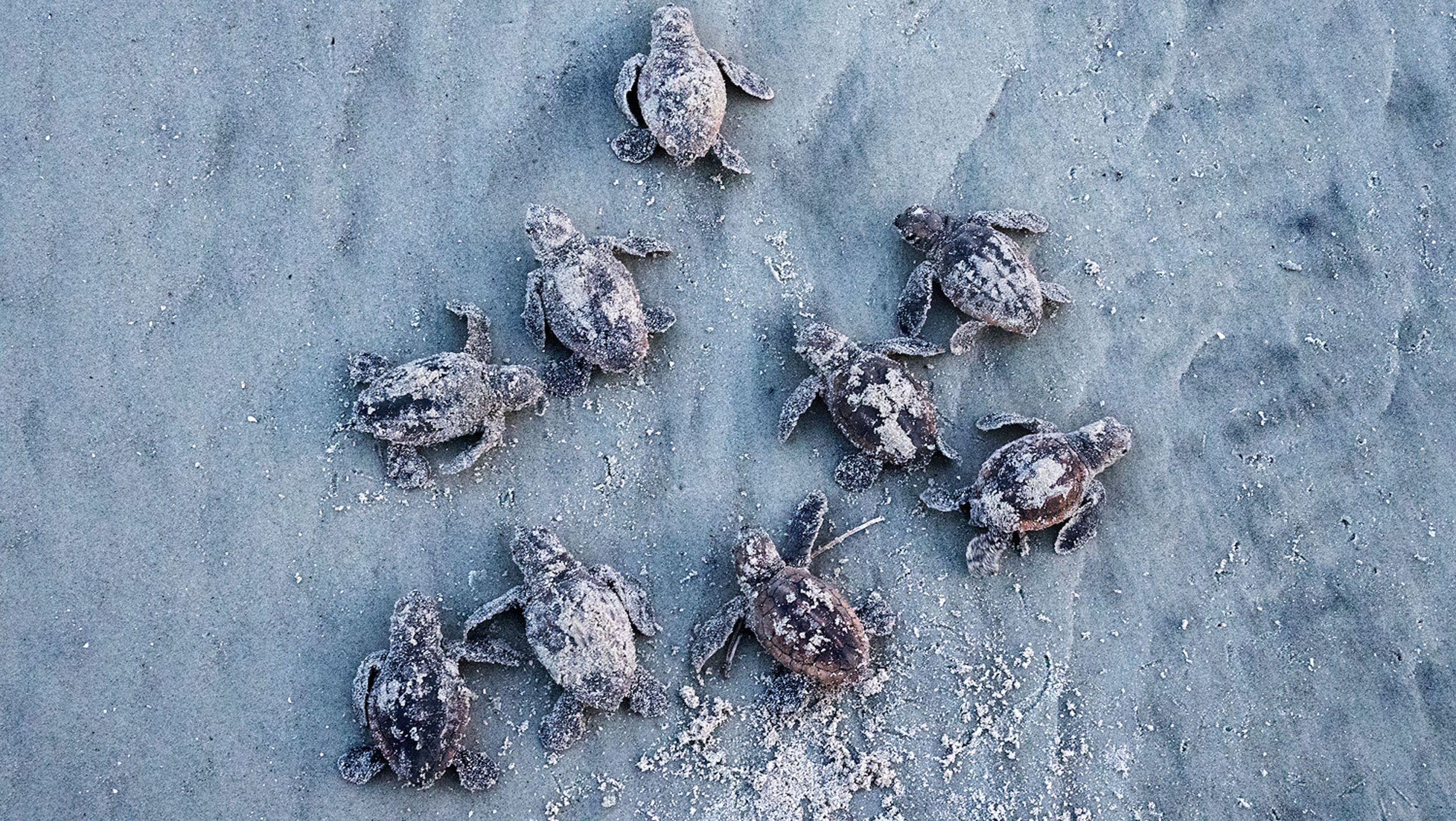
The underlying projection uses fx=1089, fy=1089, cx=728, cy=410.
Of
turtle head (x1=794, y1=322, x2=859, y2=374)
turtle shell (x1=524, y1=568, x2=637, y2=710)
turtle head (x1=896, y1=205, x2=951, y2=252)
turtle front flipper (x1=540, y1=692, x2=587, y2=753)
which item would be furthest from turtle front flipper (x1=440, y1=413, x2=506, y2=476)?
turtle head (x1=896, y1=205, x2=951, y2=252)

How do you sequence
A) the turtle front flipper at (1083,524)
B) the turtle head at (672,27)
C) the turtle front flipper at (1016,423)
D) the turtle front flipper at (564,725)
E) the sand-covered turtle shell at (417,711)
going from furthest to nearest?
the turtle head at (672,27)
the turtle front flipper at (1016,423)
the turtle front flipper at (1083,524)
the turtle front flipper at (564,725)
the sand-covered turtle shell at (417,711)

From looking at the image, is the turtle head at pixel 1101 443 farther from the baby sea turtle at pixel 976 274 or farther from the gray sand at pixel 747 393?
the baby sea turtle at pixel 976 274

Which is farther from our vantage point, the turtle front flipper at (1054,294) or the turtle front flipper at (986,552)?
the turtle front flipper at (1054,294)

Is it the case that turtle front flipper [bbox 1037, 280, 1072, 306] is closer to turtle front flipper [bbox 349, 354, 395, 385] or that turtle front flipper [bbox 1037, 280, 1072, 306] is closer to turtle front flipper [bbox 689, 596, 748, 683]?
turtle front flipper [bbox 689, 596, 748, 683]

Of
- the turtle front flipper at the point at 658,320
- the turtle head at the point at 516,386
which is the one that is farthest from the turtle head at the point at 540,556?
the turtle front flipper at the point at 658,320

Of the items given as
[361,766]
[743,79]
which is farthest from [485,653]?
[743,79]

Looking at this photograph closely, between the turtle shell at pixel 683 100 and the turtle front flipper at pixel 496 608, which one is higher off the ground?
the turtle shell at pixel 683 100

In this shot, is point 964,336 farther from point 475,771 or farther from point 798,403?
point 475,771
